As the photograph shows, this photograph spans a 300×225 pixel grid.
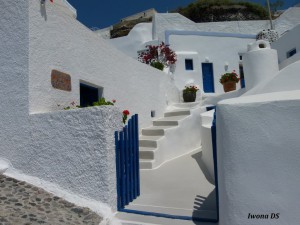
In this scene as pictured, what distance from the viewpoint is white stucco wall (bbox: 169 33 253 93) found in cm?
1495

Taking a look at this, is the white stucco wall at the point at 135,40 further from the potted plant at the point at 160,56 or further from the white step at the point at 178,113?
the white step at the point at 178,113

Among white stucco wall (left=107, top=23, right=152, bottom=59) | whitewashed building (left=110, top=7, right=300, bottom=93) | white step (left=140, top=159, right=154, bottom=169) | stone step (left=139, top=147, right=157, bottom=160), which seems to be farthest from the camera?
white stucco wall (left=107, top=23, right=152, bottom=59)

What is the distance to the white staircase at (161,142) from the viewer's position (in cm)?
707

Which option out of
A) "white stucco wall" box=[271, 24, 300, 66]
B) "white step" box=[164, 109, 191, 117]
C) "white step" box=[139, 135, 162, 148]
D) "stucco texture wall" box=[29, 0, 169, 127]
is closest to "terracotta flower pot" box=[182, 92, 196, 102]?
"white step" box=[164, 109, 191, 117]

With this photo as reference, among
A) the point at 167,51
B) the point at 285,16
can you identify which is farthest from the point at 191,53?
the point at 285,16

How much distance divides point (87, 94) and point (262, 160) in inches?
183

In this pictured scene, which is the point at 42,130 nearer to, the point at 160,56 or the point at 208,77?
the point at 160,56

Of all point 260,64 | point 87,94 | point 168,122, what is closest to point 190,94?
point 168,122

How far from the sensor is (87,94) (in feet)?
22.1

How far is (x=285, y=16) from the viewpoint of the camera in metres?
18.1

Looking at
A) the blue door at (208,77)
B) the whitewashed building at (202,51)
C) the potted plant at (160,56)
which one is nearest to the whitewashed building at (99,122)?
the potted plant at (160,56)

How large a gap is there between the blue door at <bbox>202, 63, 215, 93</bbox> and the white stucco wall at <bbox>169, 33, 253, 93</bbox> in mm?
181

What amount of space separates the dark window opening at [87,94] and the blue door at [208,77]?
932cm

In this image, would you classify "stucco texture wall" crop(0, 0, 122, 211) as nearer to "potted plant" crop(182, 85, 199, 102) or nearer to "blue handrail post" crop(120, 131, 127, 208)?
"blue handrail post" crop(120, 131, 127, 208)
